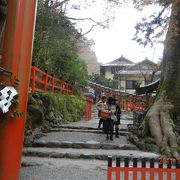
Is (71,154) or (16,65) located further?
(71,154)

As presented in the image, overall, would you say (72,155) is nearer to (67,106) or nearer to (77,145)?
(77,145)

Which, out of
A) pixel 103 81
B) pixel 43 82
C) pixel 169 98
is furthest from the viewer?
pixel 103 81

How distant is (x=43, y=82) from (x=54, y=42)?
3.37 meters

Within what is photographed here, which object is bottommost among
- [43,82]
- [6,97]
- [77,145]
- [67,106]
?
[77,145]

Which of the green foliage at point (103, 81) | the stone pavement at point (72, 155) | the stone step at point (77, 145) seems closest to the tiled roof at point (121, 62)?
the green foliage at point (103, 81)

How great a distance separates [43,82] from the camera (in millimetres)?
13477

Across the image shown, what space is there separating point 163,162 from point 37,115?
23.0 feet

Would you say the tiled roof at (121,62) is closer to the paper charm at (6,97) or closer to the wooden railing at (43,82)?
the wooden railing at (43,82)

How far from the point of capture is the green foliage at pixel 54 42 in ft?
48.6

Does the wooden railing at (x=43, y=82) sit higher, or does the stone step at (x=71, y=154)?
the wooden railing at (x=43, y=82)

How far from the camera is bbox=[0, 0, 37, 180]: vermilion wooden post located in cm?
388

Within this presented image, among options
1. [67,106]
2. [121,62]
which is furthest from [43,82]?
[121,62]

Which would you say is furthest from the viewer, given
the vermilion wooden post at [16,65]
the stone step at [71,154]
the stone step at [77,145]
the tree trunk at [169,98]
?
the tree trunk at [169,98]

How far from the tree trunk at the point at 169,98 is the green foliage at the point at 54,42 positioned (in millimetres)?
6107
